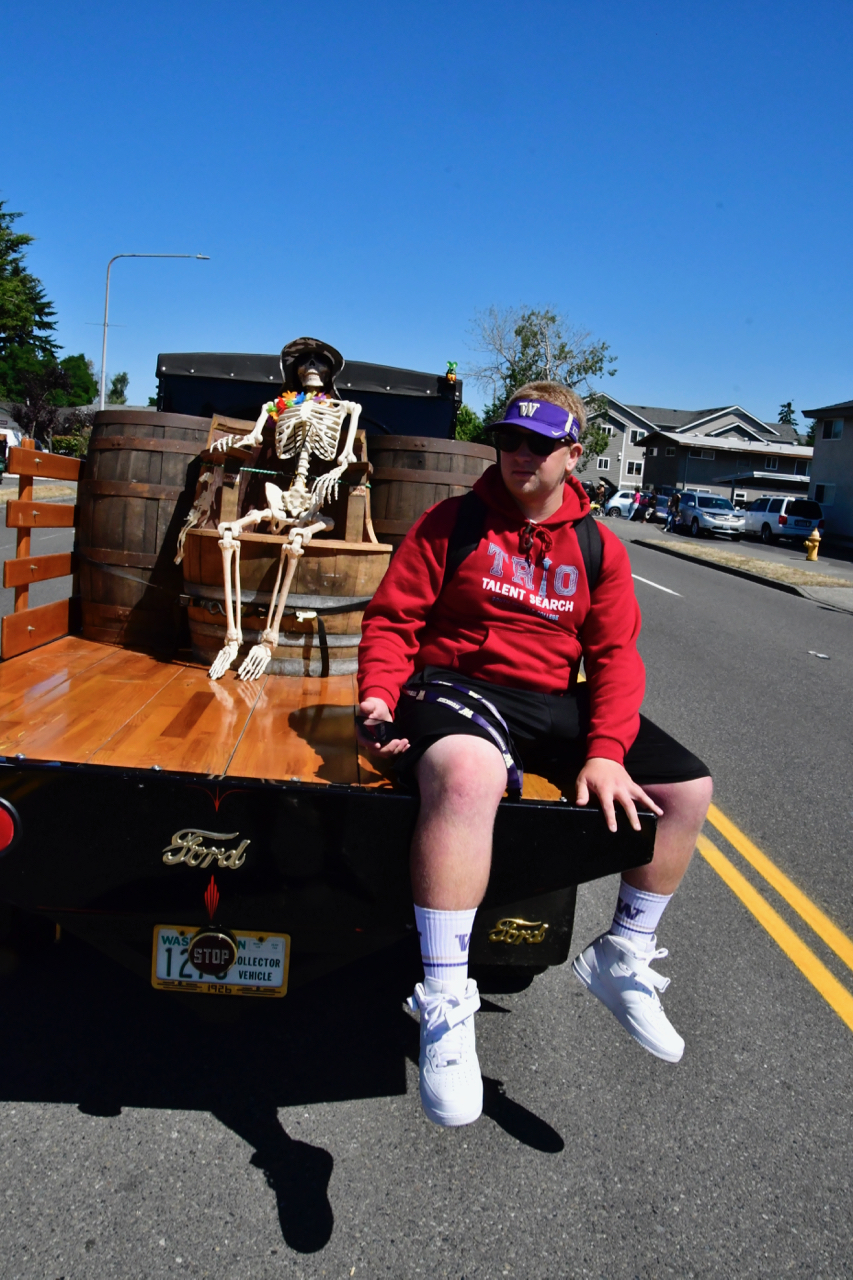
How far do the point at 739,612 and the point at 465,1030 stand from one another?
1294 centimetres

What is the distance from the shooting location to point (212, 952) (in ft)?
7.76

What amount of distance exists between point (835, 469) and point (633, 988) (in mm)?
42751

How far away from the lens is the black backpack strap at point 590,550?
9.11 feet

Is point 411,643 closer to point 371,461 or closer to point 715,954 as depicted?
point 715,954

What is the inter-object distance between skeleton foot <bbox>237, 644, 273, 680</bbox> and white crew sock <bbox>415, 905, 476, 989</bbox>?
5.52ft

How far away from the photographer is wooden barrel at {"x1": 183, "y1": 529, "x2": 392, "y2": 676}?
3773 millimetres

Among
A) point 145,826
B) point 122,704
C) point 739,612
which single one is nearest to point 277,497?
point 122,704

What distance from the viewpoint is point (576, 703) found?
2.78m

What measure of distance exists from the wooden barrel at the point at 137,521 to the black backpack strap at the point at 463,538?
78.8 inches

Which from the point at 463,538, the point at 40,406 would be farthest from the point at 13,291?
the point at 463,538

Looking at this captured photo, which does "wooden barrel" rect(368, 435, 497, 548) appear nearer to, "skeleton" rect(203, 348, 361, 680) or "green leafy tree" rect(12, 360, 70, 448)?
"skeleton" rect(203, 348, 361, 680)

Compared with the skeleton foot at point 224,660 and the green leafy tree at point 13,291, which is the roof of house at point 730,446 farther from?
the skeleton foot at point 224,660

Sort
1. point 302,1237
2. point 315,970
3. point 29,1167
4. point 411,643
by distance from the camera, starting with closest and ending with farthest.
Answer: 1. point 302,1237
2. point 29,1167
3. point 315,970
4. point 411,643

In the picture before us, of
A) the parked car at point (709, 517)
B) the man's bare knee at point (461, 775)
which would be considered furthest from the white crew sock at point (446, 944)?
the parked car at point (709, 517)
